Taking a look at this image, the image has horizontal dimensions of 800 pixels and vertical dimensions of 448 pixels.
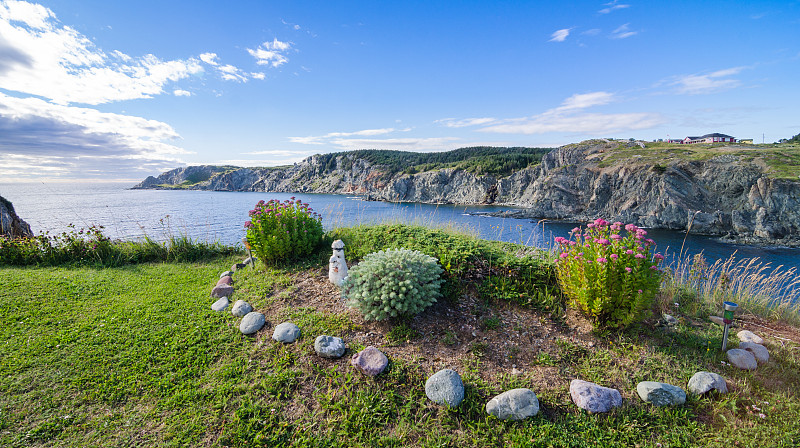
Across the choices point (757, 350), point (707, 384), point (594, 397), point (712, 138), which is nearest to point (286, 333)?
point (594, 397)

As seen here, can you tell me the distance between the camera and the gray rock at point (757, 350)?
11.8ft

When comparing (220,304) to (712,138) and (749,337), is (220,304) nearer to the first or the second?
(749,337)

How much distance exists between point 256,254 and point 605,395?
6.19 metres

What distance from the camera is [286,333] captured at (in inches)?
155

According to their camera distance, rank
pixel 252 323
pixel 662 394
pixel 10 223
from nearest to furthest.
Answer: pixel 662 394 → pixel 252 323 → pixel 10 223

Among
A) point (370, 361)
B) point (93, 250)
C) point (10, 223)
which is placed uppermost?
point (10, 223)

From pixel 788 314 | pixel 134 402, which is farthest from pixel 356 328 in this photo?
pixel 788 314

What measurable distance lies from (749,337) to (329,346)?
5.39 meters

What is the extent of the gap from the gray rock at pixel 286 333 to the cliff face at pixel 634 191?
24950 mm

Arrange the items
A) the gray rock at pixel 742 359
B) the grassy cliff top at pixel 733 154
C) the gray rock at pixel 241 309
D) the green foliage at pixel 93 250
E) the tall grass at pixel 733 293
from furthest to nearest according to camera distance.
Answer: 1. the grassy cliff top at pixel 733 154
2. the green foliage at pixel 93 250
3. the tall grass at pixel 733 293
4. the gray rock at pixel 241 309
5. the gray rock at pixel 742 359

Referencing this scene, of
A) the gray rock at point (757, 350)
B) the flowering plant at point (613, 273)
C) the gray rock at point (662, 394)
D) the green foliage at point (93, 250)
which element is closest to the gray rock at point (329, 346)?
the flowering plant at point (613, 273)

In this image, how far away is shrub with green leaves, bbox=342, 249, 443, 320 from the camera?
12.9 feet

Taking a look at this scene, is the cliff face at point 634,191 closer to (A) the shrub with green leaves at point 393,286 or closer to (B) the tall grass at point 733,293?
(B) the tall grass at point 733,293

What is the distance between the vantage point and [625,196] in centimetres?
4934
